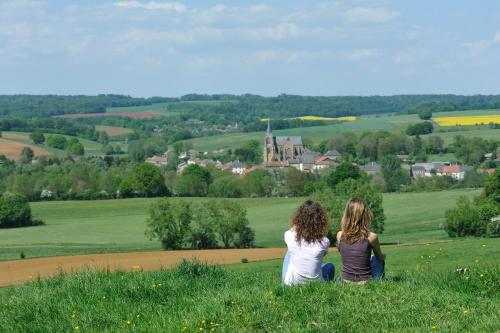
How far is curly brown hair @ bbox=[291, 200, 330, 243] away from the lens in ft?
32.7

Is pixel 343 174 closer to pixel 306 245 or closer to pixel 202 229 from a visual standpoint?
pixel 202 229

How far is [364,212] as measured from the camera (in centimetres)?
980

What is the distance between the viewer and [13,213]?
6719 centimetres

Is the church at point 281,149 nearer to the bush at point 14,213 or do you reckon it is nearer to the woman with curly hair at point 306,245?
the bush at point 14,213

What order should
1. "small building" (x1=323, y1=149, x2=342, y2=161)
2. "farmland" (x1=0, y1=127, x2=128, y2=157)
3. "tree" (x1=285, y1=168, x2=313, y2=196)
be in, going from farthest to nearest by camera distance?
1. "small building" (x1=323, y1=149, x2=342, y2=161)
2. "farmland" (x1=0, y1=127, x2=128, y2=157)
3. "tree" (x1=285, y1=168, x2=313, y2=196)

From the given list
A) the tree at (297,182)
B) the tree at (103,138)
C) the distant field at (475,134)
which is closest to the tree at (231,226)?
the tree at (297,182)

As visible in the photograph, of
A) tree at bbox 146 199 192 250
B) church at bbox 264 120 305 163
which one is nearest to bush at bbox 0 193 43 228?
tree at bbox 146 199 192 250

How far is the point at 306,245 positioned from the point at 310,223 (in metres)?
0.26

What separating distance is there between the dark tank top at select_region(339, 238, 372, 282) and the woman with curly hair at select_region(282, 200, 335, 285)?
29 centimetres

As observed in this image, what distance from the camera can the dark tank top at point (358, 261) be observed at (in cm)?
983

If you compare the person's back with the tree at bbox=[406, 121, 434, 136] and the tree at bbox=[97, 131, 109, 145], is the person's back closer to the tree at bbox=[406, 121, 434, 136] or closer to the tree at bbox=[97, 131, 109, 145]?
the tree at bbox=[406, 121, 434, 136]

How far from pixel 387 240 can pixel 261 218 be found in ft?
70.8

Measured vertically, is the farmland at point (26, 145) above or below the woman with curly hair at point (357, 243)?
below

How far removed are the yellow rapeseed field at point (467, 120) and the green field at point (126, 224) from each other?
10686cm
